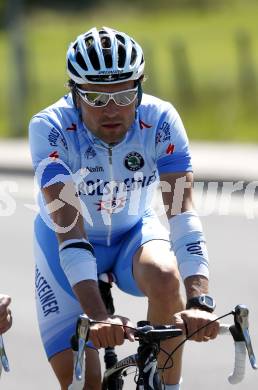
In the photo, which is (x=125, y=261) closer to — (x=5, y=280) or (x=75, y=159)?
(x=75, y=159)

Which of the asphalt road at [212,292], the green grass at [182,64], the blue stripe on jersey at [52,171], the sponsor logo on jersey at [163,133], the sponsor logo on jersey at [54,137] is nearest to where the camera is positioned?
the blue stripe on jersey at [52,171]

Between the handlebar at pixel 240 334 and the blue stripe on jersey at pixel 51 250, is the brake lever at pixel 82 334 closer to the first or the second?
the handlebar at pixel 240 334

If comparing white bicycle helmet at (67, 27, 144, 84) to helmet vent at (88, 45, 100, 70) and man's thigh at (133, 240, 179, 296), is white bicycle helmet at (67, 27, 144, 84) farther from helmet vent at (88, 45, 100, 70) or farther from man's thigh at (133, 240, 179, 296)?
man's thigh at (133, 240, 179, 296)

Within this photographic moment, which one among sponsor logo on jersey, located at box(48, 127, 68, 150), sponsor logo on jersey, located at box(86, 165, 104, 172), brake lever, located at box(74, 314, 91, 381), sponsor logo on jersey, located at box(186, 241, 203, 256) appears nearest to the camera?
brake lever, located at box(74, 314, 91, 381)

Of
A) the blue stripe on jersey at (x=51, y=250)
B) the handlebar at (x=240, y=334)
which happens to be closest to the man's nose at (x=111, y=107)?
the blue stripe on jersey at (x=51, y=250)

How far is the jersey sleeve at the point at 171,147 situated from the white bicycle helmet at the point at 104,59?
378 millimetres

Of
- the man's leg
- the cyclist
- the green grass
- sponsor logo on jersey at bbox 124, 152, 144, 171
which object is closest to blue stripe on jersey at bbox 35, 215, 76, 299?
the cyclist

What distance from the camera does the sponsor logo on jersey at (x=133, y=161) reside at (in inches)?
239

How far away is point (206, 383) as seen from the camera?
7824mm

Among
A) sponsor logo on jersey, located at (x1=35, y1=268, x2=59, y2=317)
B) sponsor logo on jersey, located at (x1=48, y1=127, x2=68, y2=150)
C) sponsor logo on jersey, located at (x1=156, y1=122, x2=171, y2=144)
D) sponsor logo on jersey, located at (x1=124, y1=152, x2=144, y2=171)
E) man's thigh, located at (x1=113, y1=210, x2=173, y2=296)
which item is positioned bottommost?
sponsor logo on jersey, located at (x1=35, y1=268, x2=59, y2=317)

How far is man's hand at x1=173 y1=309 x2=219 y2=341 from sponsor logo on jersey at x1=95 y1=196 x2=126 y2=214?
1.30 m

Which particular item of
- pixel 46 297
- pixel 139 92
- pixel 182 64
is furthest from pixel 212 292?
pixel 182 64

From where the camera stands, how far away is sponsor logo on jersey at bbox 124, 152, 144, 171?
6.08 meters

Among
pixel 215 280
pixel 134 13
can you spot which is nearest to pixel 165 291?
pixel 215 280
